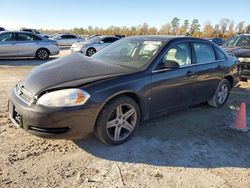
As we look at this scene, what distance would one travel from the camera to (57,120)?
3.34 meters

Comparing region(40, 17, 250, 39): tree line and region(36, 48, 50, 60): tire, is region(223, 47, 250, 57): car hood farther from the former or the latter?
region(40, 17, 250, 39): tree line

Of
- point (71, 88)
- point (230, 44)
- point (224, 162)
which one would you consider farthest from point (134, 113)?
point (230, 44)

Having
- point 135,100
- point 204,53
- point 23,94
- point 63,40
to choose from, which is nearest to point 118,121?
point 135,100

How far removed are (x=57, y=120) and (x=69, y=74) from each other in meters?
0.80

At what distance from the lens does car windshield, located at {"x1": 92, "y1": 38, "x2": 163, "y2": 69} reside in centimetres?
439

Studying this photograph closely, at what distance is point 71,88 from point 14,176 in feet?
3.94

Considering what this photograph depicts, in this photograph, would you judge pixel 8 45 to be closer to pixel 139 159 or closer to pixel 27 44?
pixel 27 44

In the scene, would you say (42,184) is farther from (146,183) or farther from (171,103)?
(171,103)

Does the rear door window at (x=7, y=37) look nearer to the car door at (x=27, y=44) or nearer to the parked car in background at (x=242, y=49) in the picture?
the car door at (x=27, y=44)

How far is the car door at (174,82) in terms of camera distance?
430 cm

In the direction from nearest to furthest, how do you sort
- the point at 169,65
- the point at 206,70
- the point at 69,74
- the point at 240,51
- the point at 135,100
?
the point at 69,74 < the point at 135,100 < the point at 169,65 < the point at 206,70 < the point at 240,51

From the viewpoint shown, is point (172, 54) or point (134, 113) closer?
point (134, 113)

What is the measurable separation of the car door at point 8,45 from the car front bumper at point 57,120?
10.4 meters

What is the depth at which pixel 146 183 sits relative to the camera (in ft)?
10.2
